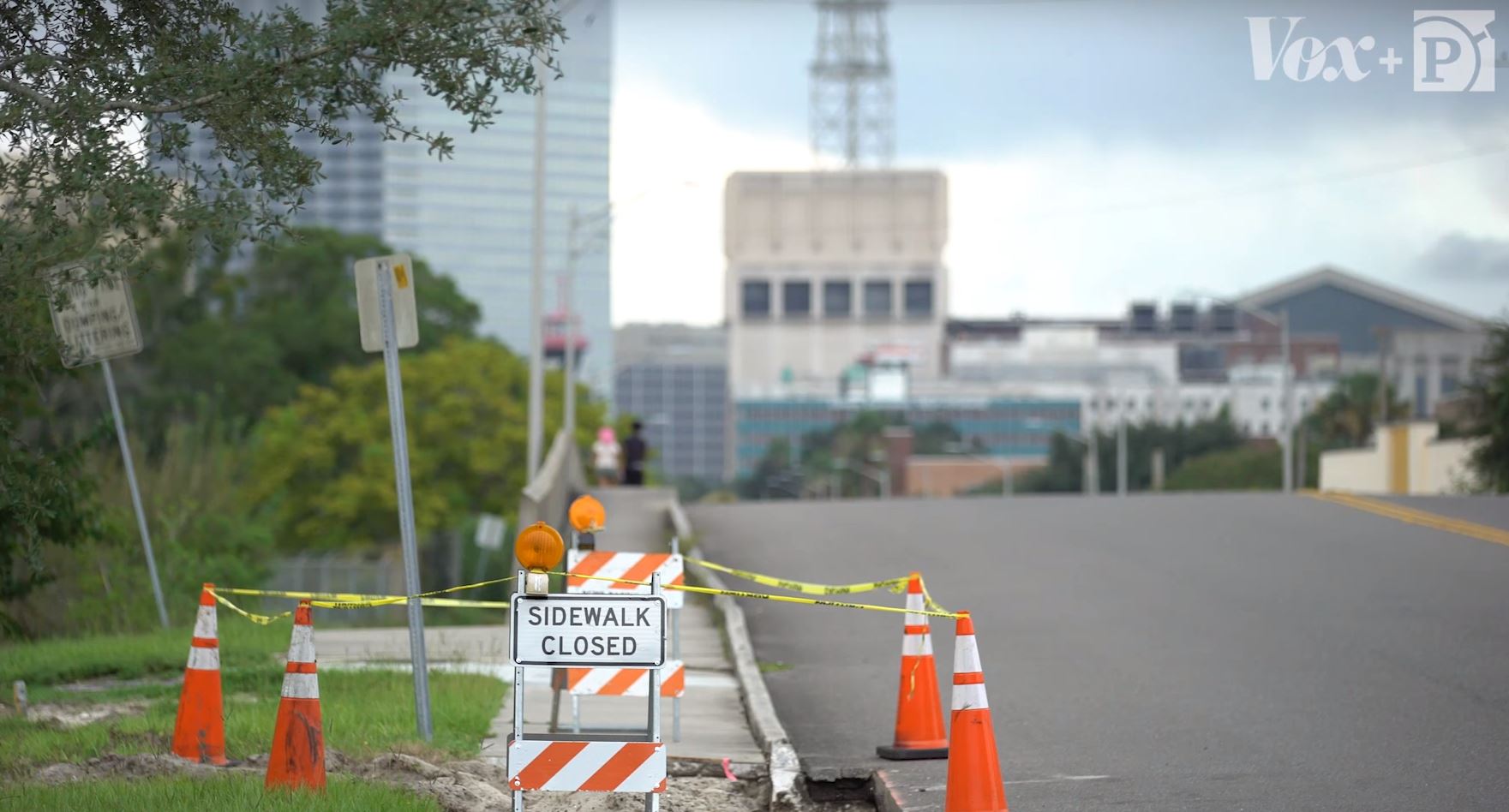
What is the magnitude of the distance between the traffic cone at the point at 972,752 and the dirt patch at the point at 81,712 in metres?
6.09

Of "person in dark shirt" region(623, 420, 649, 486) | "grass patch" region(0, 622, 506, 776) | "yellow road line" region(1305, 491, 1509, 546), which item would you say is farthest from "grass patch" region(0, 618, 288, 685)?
"person in dark shirt" region(623, 420, 649, 486)

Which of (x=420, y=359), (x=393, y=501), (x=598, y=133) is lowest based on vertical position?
(x=393, y=501)

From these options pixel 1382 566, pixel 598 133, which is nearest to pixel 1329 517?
pixel 1382 566

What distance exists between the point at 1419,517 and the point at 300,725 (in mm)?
18960

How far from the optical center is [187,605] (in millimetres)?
20031

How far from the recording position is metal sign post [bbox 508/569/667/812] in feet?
25.8

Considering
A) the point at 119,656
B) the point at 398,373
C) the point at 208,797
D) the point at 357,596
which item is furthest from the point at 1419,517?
the point at 208,797

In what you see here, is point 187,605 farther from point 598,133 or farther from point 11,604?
point 598,133

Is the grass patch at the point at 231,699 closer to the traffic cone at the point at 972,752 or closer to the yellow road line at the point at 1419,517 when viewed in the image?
the traffic cone at the point at 972,752

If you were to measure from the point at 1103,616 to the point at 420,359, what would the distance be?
161 feet

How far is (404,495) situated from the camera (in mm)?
10875

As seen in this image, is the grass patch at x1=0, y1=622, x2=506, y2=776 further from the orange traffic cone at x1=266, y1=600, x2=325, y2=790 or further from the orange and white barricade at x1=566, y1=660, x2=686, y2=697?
the orange traffic cone at x1=266, y1=600, x2=325, y2=790

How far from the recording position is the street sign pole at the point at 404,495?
35.2ft

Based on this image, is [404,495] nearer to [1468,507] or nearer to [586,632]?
[586,632]
